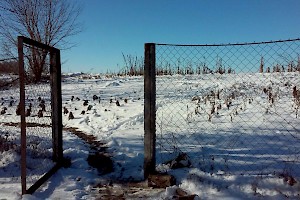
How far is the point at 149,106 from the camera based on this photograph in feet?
13.8

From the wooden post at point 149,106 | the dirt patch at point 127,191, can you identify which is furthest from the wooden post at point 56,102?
the wooden post at point 149,106

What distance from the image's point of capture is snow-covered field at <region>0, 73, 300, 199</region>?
3.72 meters

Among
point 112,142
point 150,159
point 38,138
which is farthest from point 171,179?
point 38,138

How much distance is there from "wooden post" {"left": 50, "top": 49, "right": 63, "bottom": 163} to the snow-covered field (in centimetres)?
28

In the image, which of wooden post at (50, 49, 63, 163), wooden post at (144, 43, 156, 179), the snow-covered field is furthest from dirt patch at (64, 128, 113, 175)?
wooden post at (144, 43, 156, 179)

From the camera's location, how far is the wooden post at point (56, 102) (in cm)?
475

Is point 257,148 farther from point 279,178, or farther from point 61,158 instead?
point 61,158

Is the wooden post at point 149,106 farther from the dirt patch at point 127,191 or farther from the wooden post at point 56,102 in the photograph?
the wooden post at point 56,102

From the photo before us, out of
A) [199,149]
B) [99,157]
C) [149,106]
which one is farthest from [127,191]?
[199,149]

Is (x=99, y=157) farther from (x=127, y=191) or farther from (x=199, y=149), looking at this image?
(x=199, y=149)

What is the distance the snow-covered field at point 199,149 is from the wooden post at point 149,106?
278 millimetres

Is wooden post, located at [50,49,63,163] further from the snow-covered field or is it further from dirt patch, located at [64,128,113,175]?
dirt patch, located at [64,128,113,175]

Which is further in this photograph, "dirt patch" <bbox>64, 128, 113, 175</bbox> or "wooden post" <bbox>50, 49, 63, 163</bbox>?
"dirt patch" <bbox>64, 128, 113, 175</bbox>

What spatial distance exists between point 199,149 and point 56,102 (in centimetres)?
253
